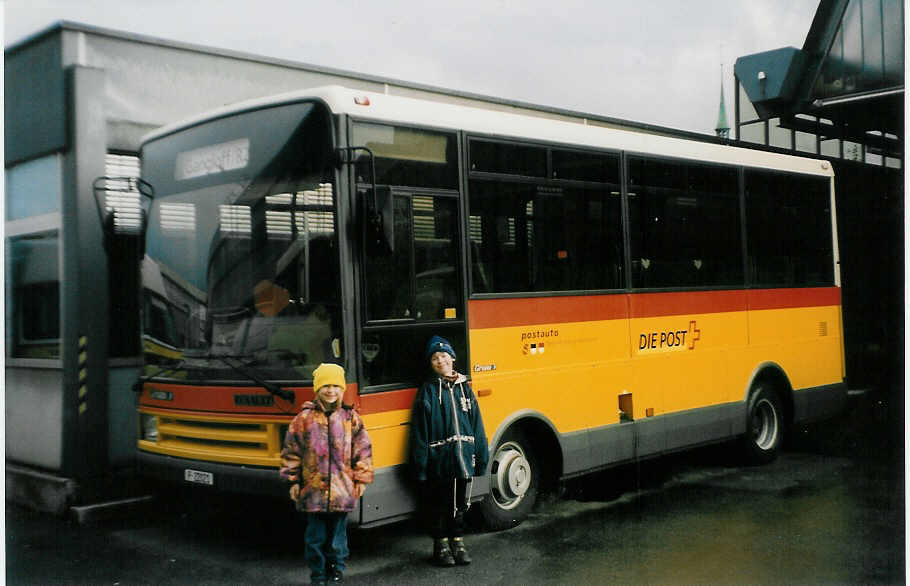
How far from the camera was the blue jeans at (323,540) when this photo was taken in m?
5.90

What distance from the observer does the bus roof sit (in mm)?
6438

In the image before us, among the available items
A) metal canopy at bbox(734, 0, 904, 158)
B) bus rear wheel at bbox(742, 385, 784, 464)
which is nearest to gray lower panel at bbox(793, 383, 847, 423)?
bus rear wheel at bbox(742, 385, 784, 464)

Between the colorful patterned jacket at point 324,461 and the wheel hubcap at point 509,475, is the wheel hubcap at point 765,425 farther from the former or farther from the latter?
the colorful patterned jacket at point 324,461

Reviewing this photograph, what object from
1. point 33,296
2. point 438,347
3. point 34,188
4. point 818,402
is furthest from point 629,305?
point 34,188

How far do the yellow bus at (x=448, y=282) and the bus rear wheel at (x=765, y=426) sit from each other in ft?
1.14

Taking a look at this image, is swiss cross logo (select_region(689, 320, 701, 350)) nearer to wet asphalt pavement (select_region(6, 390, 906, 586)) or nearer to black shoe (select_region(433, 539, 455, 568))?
wet asphalt pavement (select_region(6, 390, 906, 586))

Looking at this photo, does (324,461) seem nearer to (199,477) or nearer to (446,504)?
(446,504)

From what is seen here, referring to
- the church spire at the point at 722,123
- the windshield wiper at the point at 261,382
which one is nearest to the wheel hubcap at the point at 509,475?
the windshield wiper at the point at 261,382

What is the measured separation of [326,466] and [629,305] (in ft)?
12.3

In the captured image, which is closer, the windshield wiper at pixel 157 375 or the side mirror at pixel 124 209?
the windshield wiper at pixel 157 375

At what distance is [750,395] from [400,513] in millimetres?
4954

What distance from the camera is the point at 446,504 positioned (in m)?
6.55

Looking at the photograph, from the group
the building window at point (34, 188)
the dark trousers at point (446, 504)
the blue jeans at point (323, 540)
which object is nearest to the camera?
the blue jeans at point (323, 540)

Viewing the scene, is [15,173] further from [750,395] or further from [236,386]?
[750,395]
